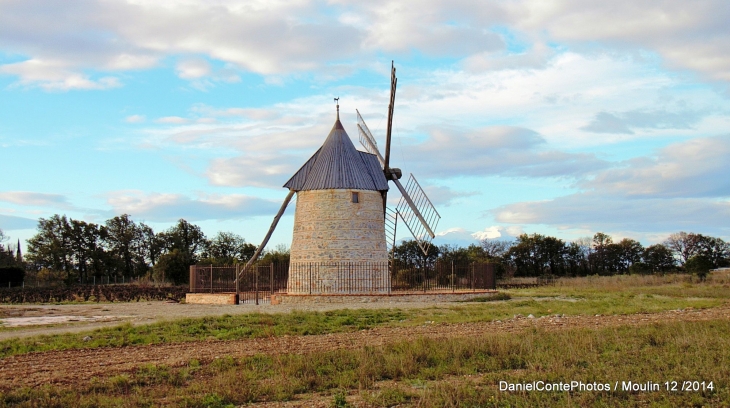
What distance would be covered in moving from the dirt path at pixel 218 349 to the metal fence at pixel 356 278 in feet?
40.8

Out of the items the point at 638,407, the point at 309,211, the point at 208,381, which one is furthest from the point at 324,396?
the point at 309,211

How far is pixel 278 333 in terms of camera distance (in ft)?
50.9

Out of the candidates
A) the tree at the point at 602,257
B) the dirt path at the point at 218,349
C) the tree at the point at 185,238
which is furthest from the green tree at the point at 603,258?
the dirt path at the point at 218,349

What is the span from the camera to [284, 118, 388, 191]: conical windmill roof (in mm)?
30422

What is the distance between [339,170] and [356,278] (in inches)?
184

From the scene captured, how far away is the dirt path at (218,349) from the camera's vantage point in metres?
10.6

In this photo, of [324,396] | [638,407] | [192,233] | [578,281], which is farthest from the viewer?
[192,233]

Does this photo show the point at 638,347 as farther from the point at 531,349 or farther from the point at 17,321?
the point at 17,321

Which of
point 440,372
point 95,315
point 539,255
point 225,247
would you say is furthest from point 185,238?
point 440,372

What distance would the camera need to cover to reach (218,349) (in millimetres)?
13000

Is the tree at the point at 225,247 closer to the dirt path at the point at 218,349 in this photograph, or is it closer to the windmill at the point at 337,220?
the windmill at the point at 337,220

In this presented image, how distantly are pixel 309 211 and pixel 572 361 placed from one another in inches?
808

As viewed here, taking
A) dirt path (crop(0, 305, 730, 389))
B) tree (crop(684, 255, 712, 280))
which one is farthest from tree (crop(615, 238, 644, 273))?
dirt path (crop(0, 305, 730, 389))

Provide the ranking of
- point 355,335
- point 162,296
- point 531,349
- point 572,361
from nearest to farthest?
point 572,361, point 531,349, point 355,335, point 162,296
